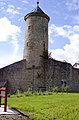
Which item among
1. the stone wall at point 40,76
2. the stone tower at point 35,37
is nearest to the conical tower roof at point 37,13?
the stone tower at point 35,37

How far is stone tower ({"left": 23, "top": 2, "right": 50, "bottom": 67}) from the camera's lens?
41.1 m

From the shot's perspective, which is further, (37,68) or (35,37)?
(35,37)

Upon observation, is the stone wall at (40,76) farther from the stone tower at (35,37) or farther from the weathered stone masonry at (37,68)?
A: the stone tower at (35,37)

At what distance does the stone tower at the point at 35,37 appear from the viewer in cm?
4106

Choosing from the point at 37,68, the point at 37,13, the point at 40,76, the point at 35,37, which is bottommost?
the point at 40,76

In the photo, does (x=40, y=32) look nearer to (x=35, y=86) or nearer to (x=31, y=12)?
(x=31, y=12)

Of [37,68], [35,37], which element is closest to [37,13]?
[35,37]

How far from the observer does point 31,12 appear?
42.2 m

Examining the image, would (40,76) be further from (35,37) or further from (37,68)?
(35,37)

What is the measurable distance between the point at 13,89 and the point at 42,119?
2931 centimetres

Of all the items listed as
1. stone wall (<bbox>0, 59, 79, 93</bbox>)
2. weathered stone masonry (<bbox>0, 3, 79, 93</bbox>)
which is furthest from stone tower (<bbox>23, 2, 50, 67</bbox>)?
stone wall (<bbox>0, 59, 79, 93</bbox>)

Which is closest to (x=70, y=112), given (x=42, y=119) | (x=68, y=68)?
(x=42, y=119)

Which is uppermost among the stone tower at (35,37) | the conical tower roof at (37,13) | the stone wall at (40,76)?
the conical tower roof at (37,13)

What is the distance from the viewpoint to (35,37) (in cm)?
4144
